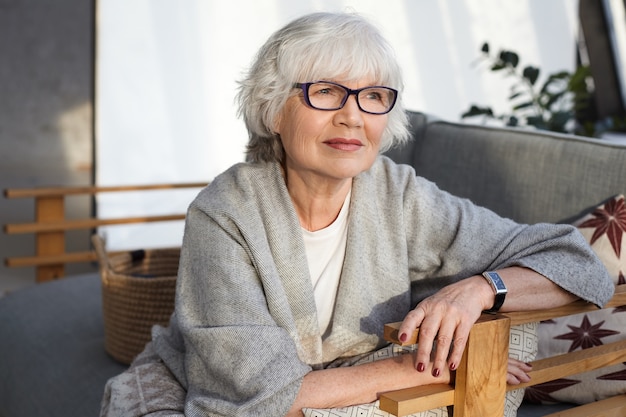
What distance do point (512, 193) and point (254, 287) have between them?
35.3 inches

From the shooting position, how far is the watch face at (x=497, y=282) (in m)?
1.53

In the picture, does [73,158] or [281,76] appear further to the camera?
[73,158]

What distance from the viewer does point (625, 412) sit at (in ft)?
5.67

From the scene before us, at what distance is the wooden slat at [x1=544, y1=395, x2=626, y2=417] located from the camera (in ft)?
5.50

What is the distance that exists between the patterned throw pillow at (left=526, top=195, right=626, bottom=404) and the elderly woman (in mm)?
194

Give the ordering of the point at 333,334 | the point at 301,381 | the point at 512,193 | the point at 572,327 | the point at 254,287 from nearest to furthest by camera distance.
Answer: the point at 301,381
the point at 254,287
the point at 333,334
the point at 572,327
the point at 512,193

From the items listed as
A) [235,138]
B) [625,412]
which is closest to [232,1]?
[235,138]

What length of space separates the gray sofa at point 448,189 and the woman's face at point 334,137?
0.64 metres

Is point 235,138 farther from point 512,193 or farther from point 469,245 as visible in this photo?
point 469,245

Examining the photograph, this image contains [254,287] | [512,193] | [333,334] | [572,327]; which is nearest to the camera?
[254,287]

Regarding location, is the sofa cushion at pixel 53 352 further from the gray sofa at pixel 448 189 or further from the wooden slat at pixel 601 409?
the wooden slat at pixel 601 409

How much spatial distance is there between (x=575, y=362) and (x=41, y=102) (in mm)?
3325

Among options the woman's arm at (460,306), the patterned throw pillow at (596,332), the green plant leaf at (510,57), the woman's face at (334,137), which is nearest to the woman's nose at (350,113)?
the woman's face at (334,137)

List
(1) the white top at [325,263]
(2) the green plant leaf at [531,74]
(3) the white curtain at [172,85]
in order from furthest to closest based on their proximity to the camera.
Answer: (3) the white curtain at [172,85]
(2) the green plant leaf at [531,74]
(1) the white top at [325,263]
